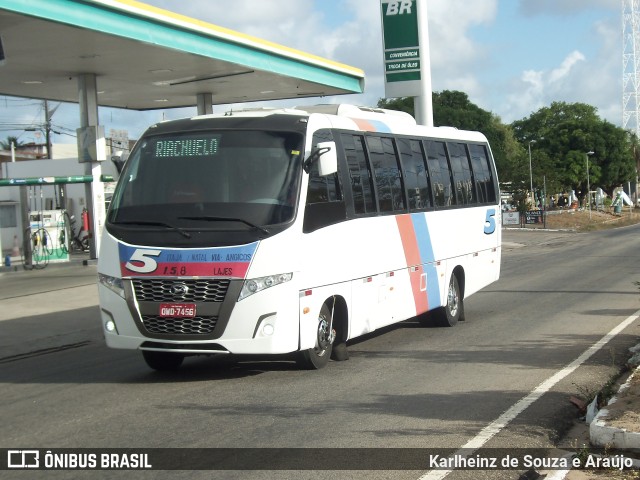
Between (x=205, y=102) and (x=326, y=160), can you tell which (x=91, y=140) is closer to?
(x=205, y=102)

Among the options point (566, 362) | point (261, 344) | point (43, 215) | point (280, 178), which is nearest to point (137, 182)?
point (280, 178)

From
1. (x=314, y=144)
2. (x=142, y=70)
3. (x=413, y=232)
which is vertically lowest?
(x=413, y=232)

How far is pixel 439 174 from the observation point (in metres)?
14.6

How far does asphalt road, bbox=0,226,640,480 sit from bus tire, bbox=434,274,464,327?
19 cm

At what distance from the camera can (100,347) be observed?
44.3ft

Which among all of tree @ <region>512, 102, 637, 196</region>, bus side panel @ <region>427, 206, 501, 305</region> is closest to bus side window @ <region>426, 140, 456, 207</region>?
bus side panel @ <region>427, 206, 501, 305</region>

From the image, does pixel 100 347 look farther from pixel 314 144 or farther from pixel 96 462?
pixel 96 462

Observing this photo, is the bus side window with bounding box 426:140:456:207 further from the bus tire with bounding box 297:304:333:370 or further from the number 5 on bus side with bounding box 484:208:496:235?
the bus tire with bounding box 297:304:333:370

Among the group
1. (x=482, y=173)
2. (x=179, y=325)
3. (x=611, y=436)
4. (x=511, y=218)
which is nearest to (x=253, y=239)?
(x=179, y=325)

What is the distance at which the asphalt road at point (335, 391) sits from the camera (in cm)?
730

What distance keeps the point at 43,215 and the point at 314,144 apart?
2314 cm

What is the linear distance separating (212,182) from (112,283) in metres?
1.52

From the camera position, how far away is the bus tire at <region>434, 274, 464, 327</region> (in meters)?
14.4

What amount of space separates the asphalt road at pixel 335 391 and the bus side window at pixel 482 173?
2.13 metres
